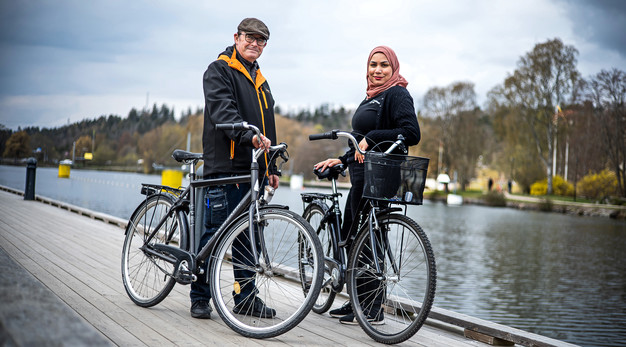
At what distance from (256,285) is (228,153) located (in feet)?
2.44

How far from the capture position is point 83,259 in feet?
17.5

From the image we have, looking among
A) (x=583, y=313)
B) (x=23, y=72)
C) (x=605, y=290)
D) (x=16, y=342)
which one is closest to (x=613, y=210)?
(x=605, y=290)

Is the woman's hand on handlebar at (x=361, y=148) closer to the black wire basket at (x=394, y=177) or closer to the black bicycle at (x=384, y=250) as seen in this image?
the black bicycle at (x=384, y=250)

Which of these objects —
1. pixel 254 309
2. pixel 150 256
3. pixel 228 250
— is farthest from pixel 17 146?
pixel 254 309

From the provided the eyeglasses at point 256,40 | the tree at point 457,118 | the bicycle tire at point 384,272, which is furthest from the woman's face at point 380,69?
the tree at point 457,118

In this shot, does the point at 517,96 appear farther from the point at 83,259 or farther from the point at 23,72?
the point at 83,259

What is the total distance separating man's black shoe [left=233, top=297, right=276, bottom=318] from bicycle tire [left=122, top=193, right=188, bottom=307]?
45cm

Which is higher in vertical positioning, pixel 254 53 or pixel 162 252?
pixel 254 53

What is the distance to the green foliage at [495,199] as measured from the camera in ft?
153

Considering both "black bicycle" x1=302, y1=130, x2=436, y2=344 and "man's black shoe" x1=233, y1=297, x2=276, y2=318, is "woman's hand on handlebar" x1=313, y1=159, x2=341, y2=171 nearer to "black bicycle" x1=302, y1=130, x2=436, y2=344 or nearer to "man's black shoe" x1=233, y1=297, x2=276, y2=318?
"black bicycle" x1=302, y1=130, x2=436, y2=344

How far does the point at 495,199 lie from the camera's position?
4719 centimetres

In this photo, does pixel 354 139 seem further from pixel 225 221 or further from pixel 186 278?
pixel 186 278

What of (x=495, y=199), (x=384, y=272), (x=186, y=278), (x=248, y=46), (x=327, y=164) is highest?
(x=248, y=46)

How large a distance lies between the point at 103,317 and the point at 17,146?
1382 cm
